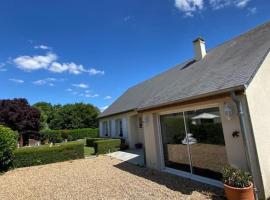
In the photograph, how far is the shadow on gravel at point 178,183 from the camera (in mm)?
5676

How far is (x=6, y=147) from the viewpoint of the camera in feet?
35.0

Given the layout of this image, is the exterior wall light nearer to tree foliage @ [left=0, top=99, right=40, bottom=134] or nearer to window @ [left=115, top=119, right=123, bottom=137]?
window @ [left=115, top=119, right=123, bottom=137]

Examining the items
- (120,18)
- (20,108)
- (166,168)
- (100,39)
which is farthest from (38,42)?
(20,108)

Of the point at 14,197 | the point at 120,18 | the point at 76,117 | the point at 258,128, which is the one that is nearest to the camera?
the point at 258,128

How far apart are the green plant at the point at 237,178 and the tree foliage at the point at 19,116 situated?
1235 inches

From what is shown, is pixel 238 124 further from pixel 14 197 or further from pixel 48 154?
pixel 48 154

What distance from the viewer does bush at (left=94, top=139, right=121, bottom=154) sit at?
14769 mm

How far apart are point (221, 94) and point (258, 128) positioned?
1383mm

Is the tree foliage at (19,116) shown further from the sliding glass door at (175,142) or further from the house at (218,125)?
the sliding glass door at (175,142)

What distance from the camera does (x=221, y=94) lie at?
18.6 ft

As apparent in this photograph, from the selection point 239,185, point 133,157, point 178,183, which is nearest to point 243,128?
point 239,185

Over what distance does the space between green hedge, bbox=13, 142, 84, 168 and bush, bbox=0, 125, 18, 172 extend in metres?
0.36

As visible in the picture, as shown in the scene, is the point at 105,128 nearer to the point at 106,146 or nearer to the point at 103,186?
the point at 106,146

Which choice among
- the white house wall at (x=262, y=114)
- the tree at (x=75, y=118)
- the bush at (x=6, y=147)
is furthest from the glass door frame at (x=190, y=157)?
the tree at (x=75, y=118)
